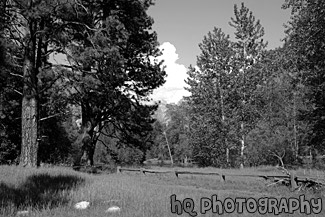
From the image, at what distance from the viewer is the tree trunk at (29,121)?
39.8ft

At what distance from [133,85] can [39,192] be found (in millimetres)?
12831

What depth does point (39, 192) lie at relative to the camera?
26.8 feet

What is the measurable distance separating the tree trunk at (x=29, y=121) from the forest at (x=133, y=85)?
0.14 feet

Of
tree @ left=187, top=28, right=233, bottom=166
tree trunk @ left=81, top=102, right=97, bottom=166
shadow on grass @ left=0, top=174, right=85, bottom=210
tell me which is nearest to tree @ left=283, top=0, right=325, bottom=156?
tree @ left=187, top=28, right=233, bottom=166

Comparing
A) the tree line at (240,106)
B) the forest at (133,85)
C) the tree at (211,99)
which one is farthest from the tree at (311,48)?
the tree at (211,99)

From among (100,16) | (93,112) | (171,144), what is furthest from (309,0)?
(171,144)

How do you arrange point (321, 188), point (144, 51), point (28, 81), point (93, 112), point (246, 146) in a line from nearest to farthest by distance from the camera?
point (321, 188)
point (28, 81)
point (93, 112)
point (144, 51)
point (246, 146)

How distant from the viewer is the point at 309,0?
16.9 meters

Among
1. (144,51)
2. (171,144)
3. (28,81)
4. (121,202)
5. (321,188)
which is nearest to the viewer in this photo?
(121,202)

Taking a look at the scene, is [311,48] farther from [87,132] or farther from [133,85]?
[87,132]

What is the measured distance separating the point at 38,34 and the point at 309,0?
15.0m

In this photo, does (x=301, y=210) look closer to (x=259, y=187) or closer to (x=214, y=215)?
(x=214, y=215)

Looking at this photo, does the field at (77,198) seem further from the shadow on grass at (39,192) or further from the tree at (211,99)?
the tree at (211,99)

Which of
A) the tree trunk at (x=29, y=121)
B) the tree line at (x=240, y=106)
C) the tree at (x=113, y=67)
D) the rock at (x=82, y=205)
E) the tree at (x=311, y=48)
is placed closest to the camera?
the rock at (x=82, y=205)
